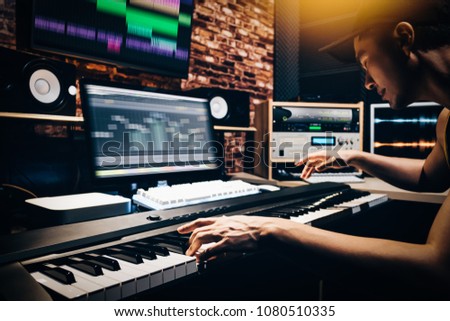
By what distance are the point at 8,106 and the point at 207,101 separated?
88 cm

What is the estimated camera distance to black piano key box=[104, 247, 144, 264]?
70cm

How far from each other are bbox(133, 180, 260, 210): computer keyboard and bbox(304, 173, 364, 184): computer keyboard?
0.77 m

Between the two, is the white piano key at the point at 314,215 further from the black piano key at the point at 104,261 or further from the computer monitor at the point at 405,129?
the computer monitor at the point at 405,129

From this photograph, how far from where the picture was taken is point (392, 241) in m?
0.75

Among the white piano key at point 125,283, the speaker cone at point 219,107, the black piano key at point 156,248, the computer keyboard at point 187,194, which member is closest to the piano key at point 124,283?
the white piano key at point 125,283

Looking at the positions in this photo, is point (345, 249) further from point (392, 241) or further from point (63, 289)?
point (63, 289)

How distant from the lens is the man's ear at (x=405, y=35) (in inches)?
37.3

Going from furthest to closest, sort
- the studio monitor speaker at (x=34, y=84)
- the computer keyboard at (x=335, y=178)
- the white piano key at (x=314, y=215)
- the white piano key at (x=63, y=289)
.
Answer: the computer keyboard at (x=335, y=178) → the studio monitor speaker at (x=34, y=84) → the white piano key at (x=314, y=215) → the white piano key at (x=63, y=289)

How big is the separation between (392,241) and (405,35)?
0.62 m

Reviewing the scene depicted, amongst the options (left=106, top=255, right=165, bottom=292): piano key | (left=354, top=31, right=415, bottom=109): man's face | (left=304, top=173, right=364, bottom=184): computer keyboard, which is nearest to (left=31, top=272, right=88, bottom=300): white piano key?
(left=106, top=255, right=165, bottom=292): piano key

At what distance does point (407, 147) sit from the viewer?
2.45 metres

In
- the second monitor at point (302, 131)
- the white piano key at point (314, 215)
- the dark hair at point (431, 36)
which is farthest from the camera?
the second monitor at point (302, 131)

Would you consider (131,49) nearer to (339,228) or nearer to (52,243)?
(52,243)

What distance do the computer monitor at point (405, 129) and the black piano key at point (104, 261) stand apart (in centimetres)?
233
